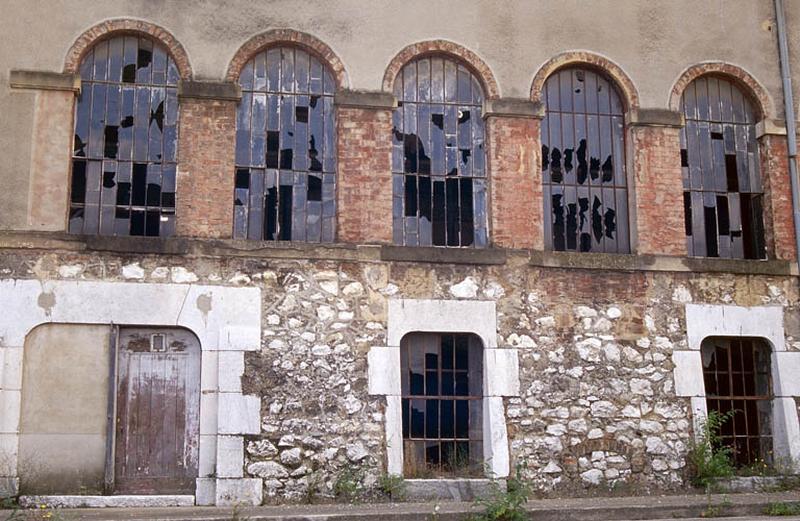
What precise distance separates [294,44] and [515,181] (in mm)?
3310

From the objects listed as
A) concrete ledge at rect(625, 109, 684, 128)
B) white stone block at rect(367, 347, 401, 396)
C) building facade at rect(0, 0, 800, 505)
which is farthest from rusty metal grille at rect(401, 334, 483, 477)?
concrete ledge at rect(625, 109, 684, 128)

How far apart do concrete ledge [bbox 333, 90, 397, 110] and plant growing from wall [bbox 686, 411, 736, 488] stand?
18.6 feet

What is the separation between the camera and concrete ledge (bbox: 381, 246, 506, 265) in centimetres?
1220

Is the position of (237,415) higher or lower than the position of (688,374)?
lower

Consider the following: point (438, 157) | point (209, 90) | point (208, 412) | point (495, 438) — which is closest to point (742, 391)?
point (495, 438)

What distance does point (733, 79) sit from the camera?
44.7ft

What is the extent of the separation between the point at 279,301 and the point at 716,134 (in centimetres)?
645

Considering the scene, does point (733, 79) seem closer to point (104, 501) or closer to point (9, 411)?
point (104, 501)

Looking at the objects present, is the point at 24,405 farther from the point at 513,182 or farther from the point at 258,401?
the point at 513,182

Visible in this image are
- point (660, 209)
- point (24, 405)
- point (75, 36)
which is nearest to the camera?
point (24, 405)

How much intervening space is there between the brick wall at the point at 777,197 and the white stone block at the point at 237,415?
7.18 meters

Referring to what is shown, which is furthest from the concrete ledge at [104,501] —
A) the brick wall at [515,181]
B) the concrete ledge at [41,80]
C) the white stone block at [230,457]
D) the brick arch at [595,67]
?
the brick arch at [595,67]

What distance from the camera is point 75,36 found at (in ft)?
39.6

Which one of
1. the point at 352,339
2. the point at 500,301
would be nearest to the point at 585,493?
the point at 500,301
